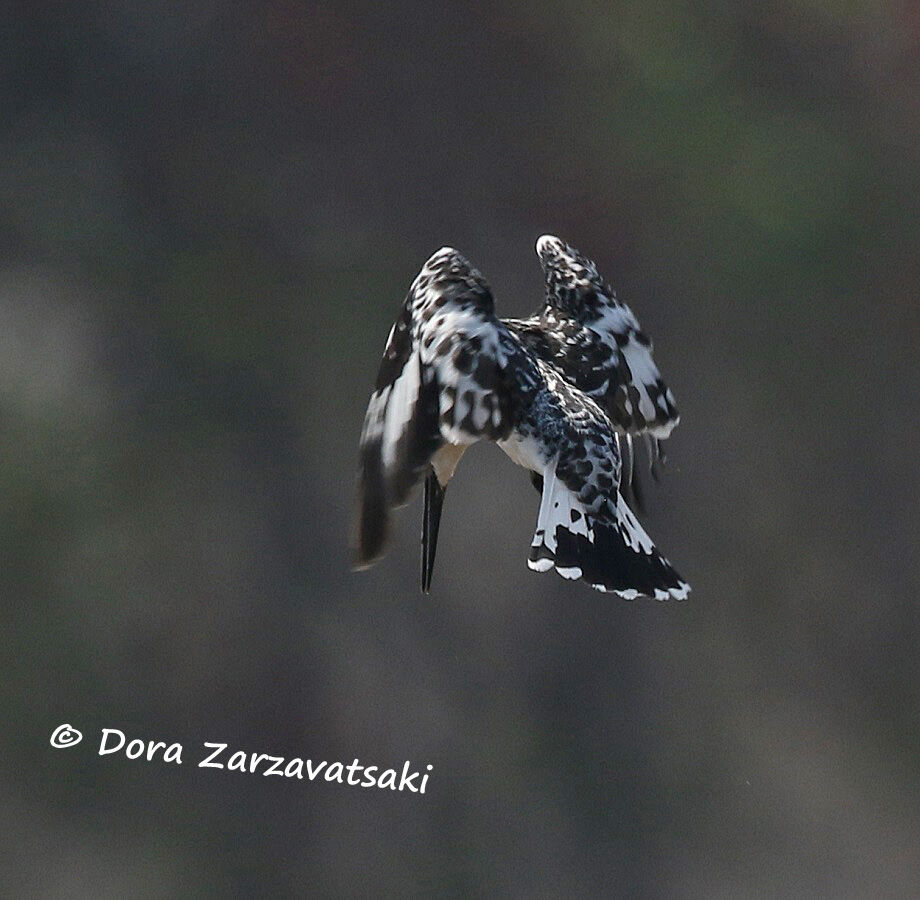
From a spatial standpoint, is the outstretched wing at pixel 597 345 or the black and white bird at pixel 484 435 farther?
the outstretched wing at pixel 597 345

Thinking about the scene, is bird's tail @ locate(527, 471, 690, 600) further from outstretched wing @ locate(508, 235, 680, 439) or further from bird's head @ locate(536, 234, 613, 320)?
bird's head @ locate(536, 234, 613, 320)

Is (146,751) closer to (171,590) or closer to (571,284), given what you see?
(171,590)

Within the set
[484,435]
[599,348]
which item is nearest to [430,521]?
[484,435]

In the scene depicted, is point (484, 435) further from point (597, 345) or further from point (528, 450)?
point (597, 345)

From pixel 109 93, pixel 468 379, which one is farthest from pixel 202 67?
pixel 468 379

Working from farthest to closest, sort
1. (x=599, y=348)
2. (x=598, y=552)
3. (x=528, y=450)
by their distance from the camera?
(x=599, y=348), (x=528, y=450), (x=598, y=552)

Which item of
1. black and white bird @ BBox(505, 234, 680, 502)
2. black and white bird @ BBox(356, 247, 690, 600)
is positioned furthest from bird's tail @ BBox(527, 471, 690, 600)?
black and white bird @ BBox(505, 234, 680, 502)

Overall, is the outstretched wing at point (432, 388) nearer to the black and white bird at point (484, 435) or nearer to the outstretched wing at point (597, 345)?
the black and white bird at point (484, 435)

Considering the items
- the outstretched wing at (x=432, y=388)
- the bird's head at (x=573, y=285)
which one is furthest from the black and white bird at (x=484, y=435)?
the bird's head at (x=573, y=285)
